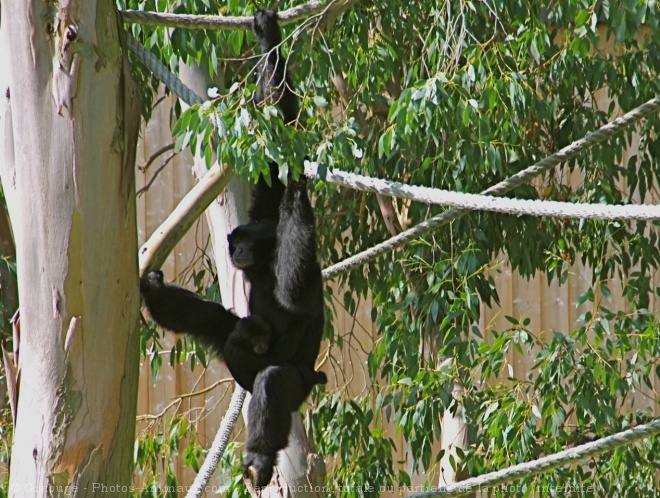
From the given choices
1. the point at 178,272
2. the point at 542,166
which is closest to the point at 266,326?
the point at 542,166

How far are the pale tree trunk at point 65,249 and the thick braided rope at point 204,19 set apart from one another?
336 millimetres

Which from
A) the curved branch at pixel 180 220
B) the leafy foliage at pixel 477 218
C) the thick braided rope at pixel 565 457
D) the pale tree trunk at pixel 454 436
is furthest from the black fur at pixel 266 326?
the pale tree trunk at pixel 454 436

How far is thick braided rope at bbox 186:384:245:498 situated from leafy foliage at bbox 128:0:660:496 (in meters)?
0.76

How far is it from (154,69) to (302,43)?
55 centimetres

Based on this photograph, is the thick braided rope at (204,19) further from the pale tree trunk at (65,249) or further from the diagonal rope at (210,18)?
the pale tree trunk at (65,249)

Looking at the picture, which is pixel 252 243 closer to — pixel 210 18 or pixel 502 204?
pixel 210 18

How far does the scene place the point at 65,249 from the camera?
238 cm

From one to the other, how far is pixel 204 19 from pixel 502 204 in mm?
1049

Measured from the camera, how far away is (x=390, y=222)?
16.8ft

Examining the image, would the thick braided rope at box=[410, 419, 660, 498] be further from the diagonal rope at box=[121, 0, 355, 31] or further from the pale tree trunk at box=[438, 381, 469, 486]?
the diagonal rope at box=[121, 0, 355, 31]

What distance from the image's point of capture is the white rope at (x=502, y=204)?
246cm

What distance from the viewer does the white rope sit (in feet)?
8.07

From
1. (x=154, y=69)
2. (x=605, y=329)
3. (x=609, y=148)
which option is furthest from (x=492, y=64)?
(x=154, y=69)

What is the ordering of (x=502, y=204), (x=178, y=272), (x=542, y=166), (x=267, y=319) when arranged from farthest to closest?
(x=178, y=272), (x=267, y=319), (x=542, y=166), (x=502, y=204)
